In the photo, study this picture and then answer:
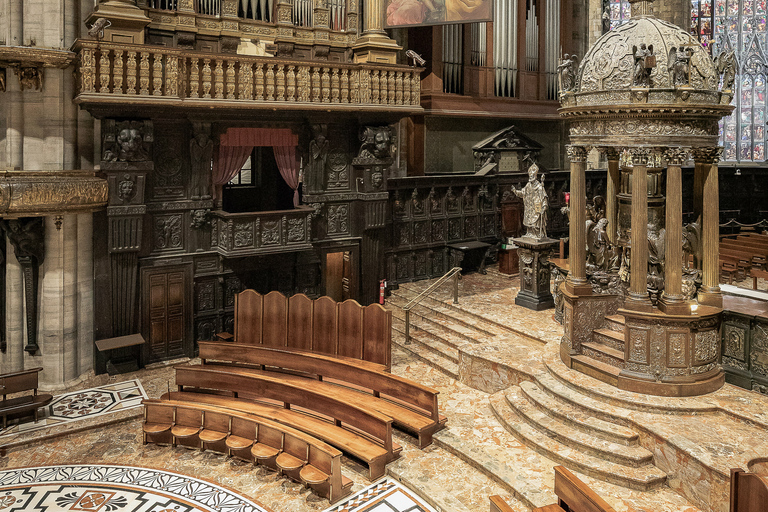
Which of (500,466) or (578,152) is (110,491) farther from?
(578,152)

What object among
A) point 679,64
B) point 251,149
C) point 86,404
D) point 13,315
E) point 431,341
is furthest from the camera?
point 251,149

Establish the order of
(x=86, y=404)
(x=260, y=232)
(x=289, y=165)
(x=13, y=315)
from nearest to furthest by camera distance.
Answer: (x=86, y=404)
(x=13, y=315)
(x=260, y=232)
(x=289, y=165)

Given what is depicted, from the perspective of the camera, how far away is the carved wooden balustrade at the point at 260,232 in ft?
40.7

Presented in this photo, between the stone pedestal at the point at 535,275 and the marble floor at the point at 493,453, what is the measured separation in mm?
2750

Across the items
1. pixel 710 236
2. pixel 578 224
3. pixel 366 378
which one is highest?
pixel 578 224

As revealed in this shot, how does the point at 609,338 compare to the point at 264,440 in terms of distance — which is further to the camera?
the point at 609,338

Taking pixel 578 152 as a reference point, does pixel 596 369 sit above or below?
below

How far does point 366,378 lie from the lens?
9.45 meters

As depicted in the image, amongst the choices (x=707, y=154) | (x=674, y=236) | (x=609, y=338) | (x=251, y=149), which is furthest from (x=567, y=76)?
(x=251, y=149)

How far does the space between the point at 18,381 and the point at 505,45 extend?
14368 millimetres

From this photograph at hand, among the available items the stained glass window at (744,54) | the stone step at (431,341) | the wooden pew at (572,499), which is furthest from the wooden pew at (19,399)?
the stained glass window at (744,54)

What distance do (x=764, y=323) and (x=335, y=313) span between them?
247 inches

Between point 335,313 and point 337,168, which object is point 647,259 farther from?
point 337,168

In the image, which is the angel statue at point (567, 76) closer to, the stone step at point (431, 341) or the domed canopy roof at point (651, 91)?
the domed canopy roof at point (651, 91)
